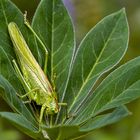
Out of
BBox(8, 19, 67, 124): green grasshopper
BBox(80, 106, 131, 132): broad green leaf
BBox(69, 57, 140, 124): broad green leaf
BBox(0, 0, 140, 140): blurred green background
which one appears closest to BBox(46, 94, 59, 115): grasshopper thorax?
BBox(8, 19, 67, 124): green grasshopper

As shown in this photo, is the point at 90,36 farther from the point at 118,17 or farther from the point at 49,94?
the point at 49,94

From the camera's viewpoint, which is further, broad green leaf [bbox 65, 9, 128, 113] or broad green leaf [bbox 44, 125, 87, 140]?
broad green leaf [bbox 65, 9, 128, 113]

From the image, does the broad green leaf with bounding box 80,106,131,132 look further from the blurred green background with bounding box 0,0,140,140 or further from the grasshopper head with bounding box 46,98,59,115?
the blurred green background with bounding box 0,0,140,140

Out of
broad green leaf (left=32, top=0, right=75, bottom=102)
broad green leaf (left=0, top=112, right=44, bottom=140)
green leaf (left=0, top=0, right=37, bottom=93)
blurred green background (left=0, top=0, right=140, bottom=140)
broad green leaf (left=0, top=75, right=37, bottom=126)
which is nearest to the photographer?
broad green leaf (left=0, top=112, right=44, bottom=140)

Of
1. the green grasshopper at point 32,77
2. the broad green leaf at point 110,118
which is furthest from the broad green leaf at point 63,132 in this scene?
the green grasshopper at point 32,77

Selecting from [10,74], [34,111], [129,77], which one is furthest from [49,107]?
[129,77]

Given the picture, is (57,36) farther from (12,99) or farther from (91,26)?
(91,26)
